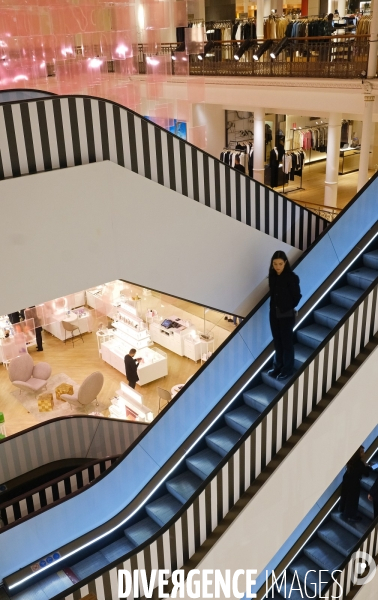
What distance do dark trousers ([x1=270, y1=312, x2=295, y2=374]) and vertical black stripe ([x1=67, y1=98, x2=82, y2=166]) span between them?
8.11 feet

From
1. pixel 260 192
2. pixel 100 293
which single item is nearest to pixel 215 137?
pixel 100 293

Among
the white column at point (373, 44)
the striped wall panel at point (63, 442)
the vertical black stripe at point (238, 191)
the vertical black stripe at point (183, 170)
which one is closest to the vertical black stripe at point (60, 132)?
the vertical black stripe at point (183, 170)

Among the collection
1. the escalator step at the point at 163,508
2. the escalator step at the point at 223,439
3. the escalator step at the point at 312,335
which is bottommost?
the escalator step at the point at 163,508

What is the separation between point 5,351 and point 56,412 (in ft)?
4.91

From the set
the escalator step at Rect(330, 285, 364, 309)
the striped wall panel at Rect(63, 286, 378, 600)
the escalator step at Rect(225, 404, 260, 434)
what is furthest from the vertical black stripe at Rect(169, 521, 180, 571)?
the escalator step at Rect(330, 285, 364, 309)

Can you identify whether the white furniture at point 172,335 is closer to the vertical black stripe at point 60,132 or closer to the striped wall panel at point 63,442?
the striped wall panel at point 63,442

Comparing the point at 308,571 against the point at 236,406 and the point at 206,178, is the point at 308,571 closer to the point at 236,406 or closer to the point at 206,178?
the point at 236,406

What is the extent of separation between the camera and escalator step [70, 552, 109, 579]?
578cm

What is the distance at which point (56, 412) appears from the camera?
11.1 metres

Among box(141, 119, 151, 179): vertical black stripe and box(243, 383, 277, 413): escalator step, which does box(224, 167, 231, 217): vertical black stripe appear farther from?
box(243, 383, 277, 413): escalator step

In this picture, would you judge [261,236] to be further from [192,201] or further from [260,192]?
[192,201]

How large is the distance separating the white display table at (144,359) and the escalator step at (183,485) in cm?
546

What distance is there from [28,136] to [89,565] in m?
4.12

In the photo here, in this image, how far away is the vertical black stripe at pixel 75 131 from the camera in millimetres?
5102
